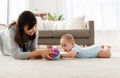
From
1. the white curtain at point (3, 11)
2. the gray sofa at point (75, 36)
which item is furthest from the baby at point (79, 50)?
the white curtain at point (3, 11)

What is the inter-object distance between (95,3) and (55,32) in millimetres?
1597

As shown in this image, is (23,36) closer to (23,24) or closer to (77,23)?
(23,24)

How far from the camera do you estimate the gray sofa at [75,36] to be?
325cm

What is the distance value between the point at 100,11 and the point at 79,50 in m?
2.88

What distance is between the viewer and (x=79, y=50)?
187cm

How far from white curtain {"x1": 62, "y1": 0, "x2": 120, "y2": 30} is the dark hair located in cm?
308

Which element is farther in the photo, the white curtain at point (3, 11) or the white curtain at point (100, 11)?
the white curtain at point (3, 11)

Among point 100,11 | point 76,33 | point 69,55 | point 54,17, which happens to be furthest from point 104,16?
point 69,55

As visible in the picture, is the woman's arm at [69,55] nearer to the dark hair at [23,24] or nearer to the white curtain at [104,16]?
the dark hair at [23,24]

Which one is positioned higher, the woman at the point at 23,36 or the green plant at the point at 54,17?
the green plant at the point at 54,17

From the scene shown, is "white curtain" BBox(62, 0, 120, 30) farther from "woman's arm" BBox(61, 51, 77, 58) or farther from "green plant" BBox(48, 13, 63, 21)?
"woman's arm" BBox(61, 51, 77, 58)

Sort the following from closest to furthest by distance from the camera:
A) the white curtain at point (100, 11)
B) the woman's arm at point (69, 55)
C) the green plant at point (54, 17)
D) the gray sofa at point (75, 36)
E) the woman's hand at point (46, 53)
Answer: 1. the woman's hand at point (46, 53)
2. the woman's arm at point (69, 55)
3. the gray sofa at point (75, 36)
4. the white curtain at point (100, 11)
5. the green plant at point (54, 17)

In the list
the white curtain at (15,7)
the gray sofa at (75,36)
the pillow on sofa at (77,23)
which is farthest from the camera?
the white curtain at (15,7)

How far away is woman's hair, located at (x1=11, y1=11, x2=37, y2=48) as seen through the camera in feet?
5.15
